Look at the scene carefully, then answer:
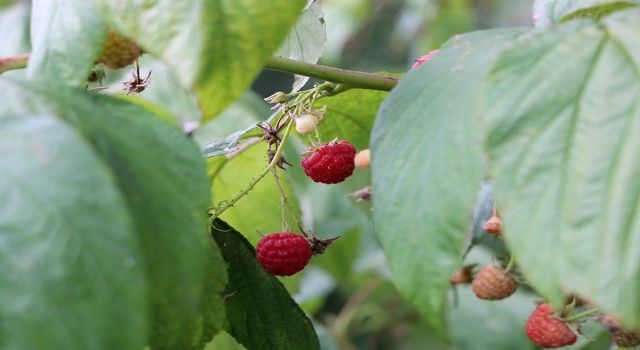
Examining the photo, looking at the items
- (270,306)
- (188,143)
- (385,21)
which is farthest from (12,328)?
(385,21)

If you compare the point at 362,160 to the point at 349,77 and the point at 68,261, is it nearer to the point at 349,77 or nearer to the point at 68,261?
the point at 349,77

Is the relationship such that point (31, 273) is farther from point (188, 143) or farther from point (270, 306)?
point (270, 306)

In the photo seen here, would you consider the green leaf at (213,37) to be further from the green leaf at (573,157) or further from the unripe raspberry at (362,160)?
the unripe raspberry at (362,160)

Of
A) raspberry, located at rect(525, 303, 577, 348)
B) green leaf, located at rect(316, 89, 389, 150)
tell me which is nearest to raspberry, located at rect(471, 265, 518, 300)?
raspberry, located at rect(525, 303, 577, 348)

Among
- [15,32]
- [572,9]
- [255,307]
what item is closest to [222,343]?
[255,307]

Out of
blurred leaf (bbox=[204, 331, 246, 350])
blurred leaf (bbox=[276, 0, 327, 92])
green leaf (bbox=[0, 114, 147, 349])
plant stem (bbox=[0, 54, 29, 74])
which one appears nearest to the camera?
green leaf (bbox=[0, 114, 147, 349])

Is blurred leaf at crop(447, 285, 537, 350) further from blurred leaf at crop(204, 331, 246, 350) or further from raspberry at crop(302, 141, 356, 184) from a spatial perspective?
raspberry at crop(302, 141, 356, 184)
